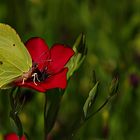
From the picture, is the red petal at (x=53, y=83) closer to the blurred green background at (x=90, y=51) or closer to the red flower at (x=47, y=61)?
the red flower at (x=47, y=61)

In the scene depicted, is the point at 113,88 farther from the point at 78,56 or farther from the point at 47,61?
the point at 47,61

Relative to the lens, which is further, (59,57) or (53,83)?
(59,57)

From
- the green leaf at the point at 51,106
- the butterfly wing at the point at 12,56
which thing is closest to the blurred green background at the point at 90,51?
the green leaf at the point at 51,106

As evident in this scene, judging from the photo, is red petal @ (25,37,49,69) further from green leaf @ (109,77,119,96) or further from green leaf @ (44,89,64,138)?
green leaf @ (109,77,119,96)

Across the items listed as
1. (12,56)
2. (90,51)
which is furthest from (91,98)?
(90,51)

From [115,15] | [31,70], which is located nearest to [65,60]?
[31,70]

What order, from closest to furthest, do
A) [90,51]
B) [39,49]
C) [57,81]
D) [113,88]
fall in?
[57,81] → [113,88] → [39,49] → [90,51]
